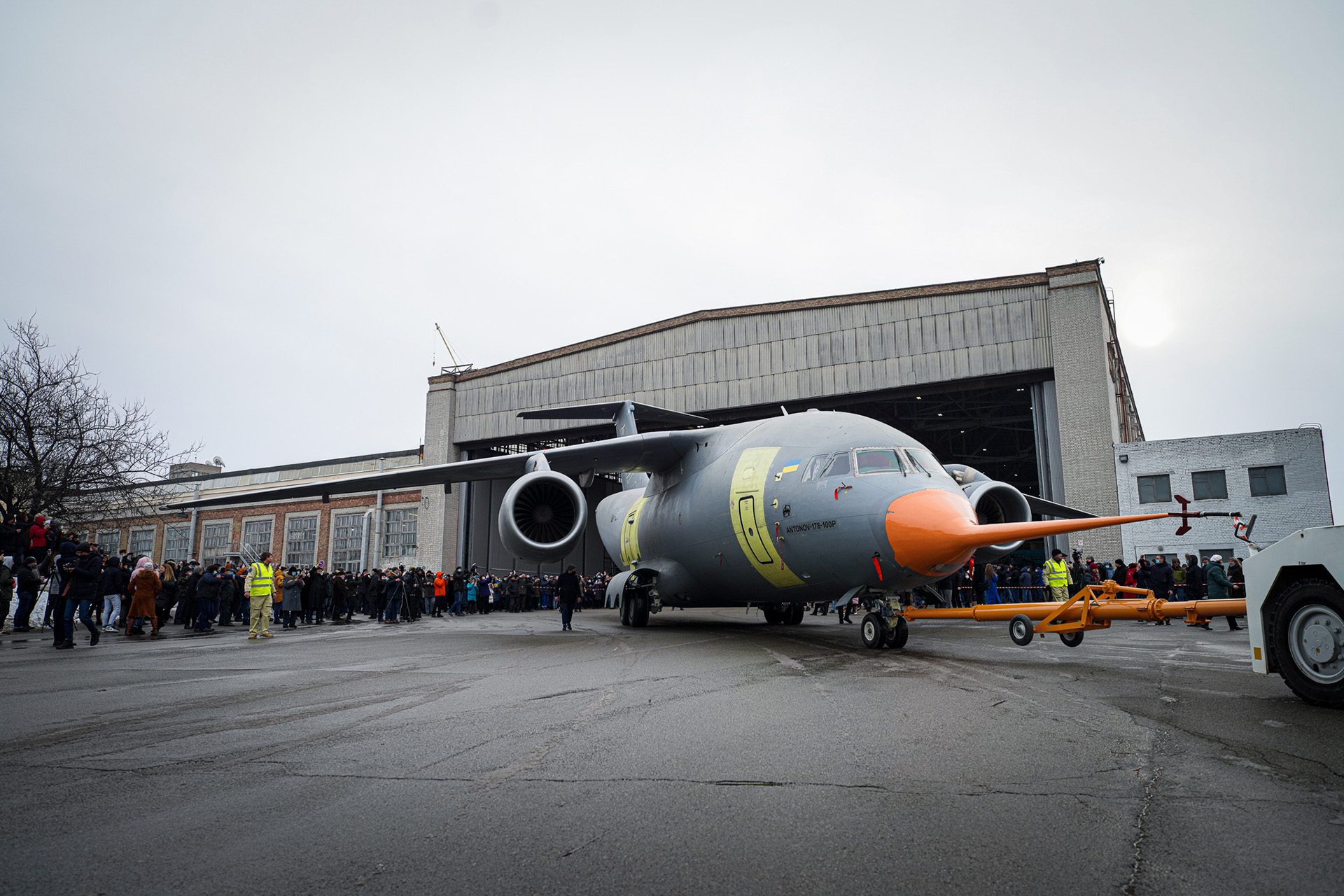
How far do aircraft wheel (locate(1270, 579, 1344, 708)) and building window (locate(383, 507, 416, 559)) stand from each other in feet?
131

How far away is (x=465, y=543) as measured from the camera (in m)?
39.0

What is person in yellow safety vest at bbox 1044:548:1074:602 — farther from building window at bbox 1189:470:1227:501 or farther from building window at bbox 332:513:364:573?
building window at bbox 332:513:364:573

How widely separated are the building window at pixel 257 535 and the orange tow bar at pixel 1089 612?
44164mm

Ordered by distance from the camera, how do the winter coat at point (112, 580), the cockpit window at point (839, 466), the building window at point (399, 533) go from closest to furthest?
the cockpit window at point (839, 466) < the winter coat at point (112, 580) < the building window at point (399, 533)

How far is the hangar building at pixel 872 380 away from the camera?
2664 centimetres

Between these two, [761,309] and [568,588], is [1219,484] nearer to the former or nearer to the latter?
[761,309]

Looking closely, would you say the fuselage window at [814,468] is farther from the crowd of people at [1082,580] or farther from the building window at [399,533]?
the building window at [399,533]

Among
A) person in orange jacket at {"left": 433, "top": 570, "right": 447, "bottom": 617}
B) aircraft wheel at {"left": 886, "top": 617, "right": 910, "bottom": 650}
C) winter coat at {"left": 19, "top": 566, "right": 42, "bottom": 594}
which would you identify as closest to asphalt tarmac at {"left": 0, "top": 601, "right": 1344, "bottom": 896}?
aircraft wheel at {"left": 886, "top": 617, "right": 910, "bottom": 650}

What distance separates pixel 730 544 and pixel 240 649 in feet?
25.8

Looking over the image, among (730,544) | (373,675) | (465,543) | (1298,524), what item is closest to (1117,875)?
(373,675)

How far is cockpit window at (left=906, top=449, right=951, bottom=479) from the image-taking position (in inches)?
419

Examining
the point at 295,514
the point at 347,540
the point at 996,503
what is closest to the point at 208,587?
the point at 996,503

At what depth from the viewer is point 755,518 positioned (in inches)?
473

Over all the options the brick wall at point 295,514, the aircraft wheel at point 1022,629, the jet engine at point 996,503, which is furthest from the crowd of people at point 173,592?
the brick wall at point 295,514
